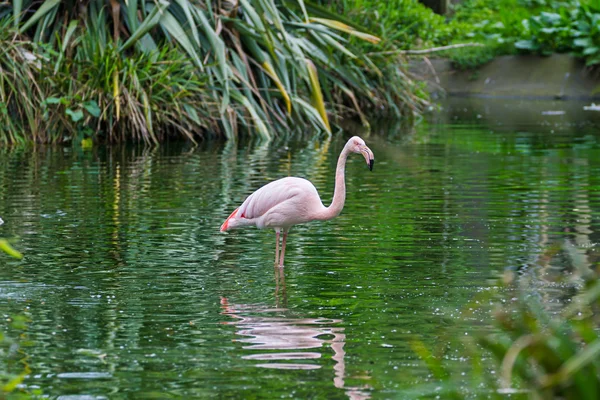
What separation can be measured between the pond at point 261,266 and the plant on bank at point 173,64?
38.9 inches

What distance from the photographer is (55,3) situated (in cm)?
1558

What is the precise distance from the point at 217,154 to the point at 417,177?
131 inches

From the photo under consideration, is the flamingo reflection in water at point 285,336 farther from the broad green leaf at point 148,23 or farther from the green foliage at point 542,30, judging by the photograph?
the green foliage at point 542,30

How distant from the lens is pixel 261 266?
25.5 feet

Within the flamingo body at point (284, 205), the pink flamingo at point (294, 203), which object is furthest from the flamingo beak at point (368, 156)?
the flamingo body at point (284, 205)

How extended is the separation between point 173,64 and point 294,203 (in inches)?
313

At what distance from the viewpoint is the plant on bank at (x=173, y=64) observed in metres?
15.1

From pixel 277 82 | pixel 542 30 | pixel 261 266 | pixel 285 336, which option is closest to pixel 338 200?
pixel 261 266

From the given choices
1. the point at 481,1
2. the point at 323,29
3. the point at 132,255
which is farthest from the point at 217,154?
the point at 481,1

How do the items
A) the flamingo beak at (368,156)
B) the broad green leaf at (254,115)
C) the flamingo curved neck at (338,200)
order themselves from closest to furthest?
1. the flamingo beak at (368,156)
2. the flamingo curved neck at (338,200)
3. the broad green leaf at (254,115)

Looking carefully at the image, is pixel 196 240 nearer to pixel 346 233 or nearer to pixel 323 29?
pixel 346 233

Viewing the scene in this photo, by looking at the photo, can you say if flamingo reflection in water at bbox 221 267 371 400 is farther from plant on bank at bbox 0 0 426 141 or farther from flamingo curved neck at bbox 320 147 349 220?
plant on bank at bbox 0 0 426 141

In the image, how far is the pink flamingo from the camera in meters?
7.75

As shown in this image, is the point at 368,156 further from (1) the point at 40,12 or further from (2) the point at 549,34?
(2) the point at 549,34
